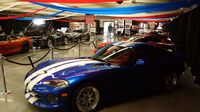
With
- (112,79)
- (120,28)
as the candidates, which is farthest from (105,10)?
(120,28)

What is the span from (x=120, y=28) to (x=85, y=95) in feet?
78.1

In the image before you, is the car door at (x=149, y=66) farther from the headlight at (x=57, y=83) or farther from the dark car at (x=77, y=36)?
the dark car at (x=77, y=36)

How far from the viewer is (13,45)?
11211mm

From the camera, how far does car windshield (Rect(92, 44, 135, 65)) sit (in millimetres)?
4777

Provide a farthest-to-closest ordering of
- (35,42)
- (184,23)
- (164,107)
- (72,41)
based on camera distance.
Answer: (72,41), (35,42), (184,23), (164,107)

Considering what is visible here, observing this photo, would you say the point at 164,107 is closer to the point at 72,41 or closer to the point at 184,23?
the point at 184,23

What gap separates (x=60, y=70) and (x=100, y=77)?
800 millimetres

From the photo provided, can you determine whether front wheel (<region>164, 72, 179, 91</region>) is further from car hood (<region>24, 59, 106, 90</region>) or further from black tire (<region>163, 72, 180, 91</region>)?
car hood (<region>24, 59, 106, 90</region>)

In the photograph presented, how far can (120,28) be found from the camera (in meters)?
27.4

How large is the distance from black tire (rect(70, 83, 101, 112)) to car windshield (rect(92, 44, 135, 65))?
0.87 meters

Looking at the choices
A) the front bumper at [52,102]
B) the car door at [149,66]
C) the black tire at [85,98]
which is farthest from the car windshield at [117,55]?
the front bumper at [52,102]

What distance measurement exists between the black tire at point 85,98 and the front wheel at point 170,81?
2142 mm

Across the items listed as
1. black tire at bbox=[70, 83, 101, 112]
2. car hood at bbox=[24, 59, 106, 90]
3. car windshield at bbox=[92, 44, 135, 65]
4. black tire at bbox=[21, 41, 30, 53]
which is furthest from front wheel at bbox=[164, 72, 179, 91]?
black tire at bbox=[21, 41, 30, 53]

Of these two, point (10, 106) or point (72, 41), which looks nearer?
point (10, 106)
